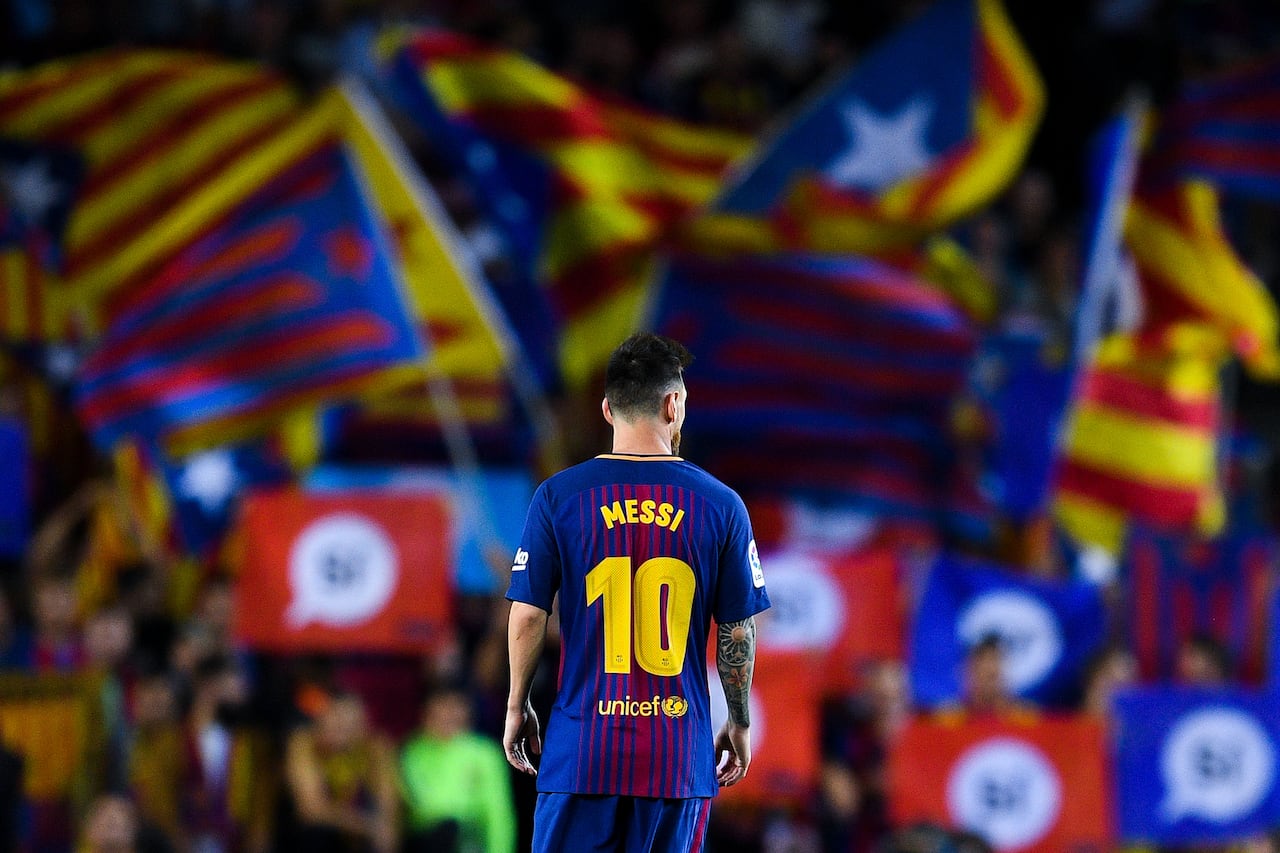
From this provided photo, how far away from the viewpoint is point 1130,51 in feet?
49.6

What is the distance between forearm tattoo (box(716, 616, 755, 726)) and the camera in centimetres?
438

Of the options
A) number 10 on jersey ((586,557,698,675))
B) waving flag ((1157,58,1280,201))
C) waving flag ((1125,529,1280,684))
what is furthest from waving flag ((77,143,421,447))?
number 10 on jersey ((586,557,698,675))

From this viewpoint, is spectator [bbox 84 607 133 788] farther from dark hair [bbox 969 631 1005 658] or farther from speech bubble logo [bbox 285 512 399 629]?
dark hair [bbox 969 631 1005 658]

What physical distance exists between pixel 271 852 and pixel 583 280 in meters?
4.03

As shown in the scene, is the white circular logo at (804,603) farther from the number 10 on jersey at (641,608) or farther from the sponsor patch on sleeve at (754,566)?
the number 10 on jersey at (641,608)

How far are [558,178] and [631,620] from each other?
7446 mm

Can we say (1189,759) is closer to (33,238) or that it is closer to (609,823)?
(609,823)

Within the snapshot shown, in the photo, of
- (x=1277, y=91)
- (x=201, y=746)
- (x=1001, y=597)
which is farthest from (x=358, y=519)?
(x=1277, y=91)

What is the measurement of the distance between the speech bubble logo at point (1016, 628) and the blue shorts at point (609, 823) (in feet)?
22.2

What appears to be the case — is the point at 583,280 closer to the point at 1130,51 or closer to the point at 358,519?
the point at 358,519

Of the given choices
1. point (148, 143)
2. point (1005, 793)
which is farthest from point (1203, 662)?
point (148, 143)

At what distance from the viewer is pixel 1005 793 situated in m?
9.80

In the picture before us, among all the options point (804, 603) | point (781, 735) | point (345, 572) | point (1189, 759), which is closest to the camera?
point (781, 735)

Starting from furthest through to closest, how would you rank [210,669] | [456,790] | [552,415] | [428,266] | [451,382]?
[451,382] → [552,415] → [428,266] → [210,669] → [456,790]
